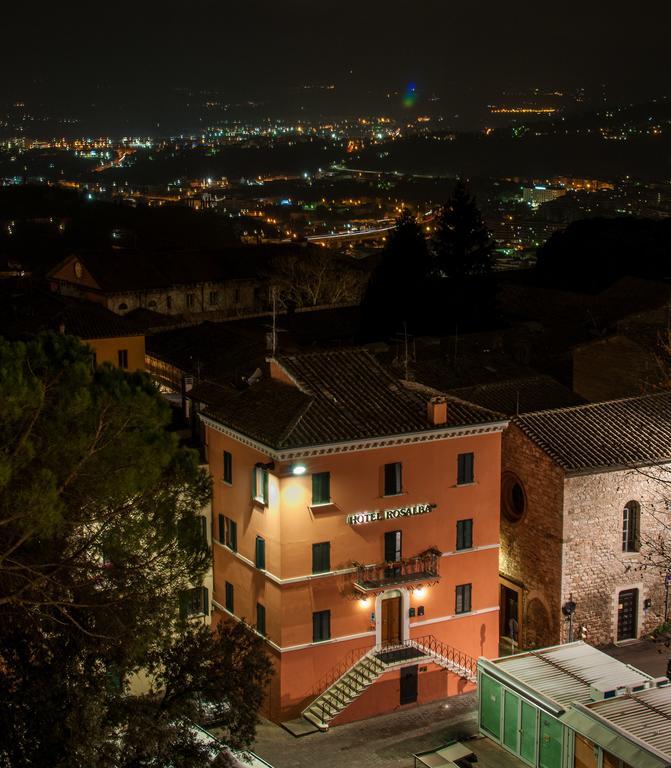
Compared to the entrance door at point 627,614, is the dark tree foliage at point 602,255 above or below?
above

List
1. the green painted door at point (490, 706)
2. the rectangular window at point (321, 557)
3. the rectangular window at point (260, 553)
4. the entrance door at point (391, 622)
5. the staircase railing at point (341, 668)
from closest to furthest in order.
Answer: the green painted door at point (490, 706), the rectangular window at point (321, 557), the staircase railing at point (341, 668), the rectangular window at point (260, 553), the entrance door at point (391, 622)

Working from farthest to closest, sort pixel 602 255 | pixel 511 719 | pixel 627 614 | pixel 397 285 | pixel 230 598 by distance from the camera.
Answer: pixel 602 255
pixel 397 285
pixel 627 614
pixel 230 598
pixel 511 719

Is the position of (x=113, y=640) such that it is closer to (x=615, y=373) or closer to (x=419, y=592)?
(x=419, y=592)

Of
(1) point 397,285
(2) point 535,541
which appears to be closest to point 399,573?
(2) point 535,541

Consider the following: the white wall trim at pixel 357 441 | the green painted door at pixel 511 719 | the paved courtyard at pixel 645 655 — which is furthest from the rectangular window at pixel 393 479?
the paved courtyard at pixel 645 655

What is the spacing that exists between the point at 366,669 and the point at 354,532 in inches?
130

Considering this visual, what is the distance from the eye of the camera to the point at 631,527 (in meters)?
31.3

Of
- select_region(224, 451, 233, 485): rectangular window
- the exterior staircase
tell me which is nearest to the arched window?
the exterior staircase

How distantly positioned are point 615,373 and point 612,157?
Answer: 460 ft

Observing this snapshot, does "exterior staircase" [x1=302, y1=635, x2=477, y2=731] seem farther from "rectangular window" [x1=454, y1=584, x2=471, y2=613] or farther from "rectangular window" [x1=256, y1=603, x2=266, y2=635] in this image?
"rectangular window" [x1=256, y1=603, x2=266, y2=635]

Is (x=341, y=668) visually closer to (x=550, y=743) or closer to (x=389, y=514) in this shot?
(x=389, y=514)

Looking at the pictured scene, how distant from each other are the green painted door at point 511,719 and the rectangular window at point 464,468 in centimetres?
569

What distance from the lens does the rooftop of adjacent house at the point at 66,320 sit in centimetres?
4378

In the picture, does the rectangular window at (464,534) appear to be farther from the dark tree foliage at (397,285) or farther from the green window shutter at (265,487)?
the dark tree foliage at (397,285)
